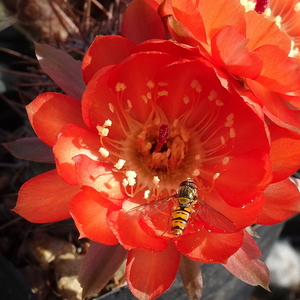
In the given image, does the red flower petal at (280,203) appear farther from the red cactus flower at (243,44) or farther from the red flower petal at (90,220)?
the red flower petal at (90,220)

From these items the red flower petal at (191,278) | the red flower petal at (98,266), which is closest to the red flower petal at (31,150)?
the red flower petal at (98,266)

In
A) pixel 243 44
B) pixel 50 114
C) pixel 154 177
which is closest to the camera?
pixel 243 44

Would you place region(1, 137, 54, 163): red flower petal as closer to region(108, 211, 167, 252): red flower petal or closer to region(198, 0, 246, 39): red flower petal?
region(108, 211, 167, 252): red flower petal

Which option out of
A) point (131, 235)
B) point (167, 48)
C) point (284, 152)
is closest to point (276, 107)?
point (284, 152)

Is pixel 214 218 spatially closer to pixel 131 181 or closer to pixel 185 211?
pixel 185 211

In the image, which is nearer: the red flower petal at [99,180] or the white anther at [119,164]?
the red flower petal at [99,180]

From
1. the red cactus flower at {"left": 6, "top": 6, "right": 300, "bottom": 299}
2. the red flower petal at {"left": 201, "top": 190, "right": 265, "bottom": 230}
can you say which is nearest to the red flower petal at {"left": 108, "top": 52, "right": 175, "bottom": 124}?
the red cactus flower at {"left": 6, "top": 6, "right": 300, "bottom": 299}
